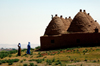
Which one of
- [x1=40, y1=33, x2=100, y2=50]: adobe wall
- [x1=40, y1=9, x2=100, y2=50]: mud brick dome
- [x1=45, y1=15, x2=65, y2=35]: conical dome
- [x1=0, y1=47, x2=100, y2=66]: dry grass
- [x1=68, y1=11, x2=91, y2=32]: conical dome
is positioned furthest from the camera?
[x1=45, y1=15, x2=65, y2=35]: conical dome

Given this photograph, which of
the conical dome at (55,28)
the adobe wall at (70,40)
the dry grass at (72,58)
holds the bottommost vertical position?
the dry grass at (72,58)

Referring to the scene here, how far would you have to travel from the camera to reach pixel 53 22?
3328 cm

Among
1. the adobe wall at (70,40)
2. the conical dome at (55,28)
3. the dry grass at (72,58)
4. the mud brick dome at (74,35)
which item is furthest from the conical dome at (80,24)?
Result: the dry grass at (72,58)

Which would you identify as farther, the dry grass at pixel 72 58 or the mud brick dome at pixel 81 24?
the mud brick dome at pixel 81 24

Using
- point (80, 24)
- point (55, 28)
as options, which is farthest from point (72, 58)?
point (55, 28)

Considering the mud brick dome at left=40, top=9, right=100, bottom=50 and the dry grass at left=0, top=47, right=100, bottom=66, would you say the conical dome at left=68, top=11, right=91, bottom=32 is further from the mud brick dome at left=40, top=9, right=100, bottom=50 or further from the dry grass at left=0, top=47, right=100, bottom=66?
the dry grass at left=0, top=47, right=100, bottom=66

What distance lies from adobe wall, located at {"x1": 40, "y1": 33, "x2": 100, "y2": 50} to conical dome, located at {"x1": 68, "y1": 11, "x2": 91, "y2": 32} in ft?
5.41

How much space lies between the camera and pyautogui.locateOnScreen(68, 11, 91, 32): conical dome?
30059mm

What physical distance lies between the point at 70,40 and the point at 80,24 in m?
3.75

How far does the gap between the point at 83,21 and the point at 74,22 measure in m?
1.71

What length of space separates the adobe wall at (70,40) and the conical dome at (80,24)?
64.9 inches

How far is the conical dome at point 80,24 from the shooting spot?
30.1 meters

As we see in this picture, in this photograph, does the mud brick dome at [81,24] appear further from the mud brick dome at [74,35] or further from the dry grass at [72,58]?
the dry grass at [72,58]

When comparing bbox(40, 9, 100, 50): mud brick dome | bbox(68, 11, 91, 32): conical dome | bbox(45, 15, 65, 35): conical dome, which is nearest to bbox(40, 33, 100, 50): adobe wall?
bbox(40, 9, 100, 50): mud brick dome
